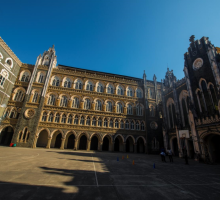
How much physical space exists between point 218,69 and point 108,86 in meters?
22.7

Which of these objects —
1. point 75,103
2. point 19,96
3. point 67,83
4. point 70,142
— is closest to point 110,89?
point 75,103

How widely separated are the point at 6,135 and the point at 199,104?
39726 mm

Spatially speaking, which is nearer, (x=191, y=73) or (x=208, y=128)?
(x=208, y=128)

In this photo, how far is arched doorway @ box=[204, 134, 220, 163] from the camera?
1878 cm

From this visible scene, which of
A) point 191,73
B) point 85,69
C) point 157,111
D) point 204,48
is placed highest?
point 85,69

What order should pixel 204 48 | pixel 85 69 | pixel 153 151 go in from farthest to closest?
pixel 85 69 → pixel 153 151 → pixel 204 48

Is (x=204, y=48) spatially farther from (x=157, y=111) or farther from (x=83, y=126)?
(x=83, y=126)

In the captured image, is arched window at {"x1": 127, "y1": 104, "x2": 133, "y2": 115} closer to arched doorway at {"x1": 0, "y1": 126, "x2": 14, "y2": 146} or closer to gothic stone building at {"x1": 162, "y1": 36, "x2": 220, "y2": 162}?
gothic stone building at {"x1": 162, "y1": 36, "x2": 220, "y2": 162}

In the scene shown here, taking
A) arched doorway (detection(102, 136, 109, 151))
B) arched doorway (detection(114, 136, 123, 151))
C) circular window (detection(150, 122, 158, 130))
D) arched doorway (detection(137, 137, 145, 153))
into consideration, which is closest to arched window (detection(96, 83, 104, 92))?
arched doorway (detection(102, 136, 109, 151))

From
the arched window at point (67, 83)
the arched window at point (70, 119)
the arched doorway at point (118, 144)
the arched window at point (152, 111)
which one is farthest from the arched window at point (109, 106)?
the arched window at point (67, 83)

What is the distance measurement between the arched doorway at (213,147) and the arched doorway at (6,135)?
3809 cm

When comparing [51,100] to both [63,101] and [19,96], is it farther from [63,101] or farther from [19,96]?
[19,96]

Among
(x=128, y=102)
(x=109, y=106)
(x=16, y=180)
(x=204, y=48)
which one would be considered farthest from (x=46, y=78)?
(x=204, y=48)

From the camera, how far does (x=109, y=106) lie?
1259 inches
